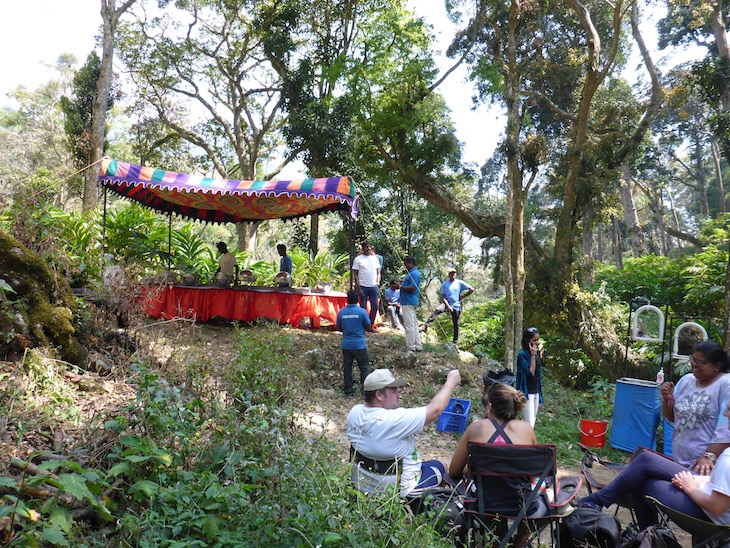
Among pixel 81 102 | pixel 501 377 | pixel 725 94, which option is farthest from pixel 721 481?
pixel 81 102

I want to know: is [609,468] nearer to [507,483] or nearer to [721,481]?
[721,481]

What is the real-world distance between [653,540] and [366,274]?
21.7 feet

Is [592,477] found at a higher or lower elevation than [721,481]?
lower

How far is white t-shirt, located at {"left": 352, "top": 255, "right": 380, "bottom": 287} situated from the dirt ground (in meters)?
1.05

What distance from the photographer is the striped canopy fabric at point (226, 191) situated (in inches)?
323

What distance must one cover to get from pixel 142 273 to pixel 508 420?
562 centimetres

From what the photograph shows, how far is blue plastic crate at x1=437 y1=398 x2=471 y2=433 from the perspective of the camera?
5.82m

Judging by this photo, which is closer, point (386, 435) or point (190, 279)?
point (386, 435)

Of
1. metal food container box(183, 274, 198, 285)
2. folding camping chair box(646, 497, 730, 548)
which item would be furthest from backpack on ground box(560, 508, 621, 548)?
metal food container box(183, 274, 198, 285)

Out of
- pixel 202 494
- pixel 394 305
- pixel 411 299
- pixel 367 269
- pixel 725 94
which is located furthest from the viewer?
pixel 394 305

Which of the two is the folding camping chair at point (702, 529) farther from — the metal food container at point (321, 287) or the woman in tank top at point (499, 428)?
the metal food container at point (321, 287)

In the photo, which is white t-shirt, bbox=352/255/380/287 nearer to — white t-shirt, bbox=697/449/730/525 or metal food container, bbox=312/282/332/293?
metal food container, bbox=312/282/332/293

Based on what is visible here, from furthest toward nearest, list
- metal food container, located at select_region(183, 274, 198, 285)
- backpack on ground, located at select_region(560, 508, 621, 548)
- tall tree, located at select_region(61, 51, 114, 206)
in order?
tall tree, located at select_region(61, 51, 114, 206), metal food container, located at select_region(183, 274, 198, 285), backpack on ground, located at select_region(560, 508, 621, 548)

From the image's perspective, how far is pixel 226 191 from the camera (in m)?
8.54
